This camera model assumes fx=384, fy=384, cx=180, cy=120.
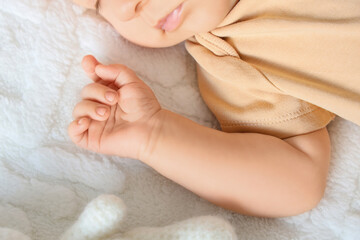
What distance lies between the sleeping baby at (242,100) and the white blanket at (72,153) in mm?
36

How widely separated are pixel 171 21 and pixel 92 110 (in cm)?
24

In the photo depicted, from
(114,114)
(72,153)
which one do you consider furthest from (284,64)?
(72,153)

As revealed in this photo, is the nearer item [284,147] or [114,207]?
→ [114,207]

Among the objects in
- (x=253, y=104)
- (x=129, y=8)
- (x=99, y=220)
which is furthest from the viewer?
(x=253, y=104)

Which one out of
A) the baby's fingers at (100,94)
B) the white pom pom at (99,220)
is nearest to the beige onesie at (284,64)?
the baby's fingers at (100,94)

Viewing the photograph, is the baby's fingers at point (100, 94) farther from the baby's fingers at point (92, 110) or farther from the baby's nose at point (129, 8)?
the baby's nose at point (129, 8)

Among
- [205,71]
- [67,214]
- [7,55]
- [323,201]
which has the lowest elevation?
[323,201]

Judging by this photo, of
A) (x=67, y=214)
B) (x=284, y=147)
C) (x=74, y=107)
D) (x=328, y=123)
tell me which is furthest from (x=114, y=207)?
(x=328, y=123)

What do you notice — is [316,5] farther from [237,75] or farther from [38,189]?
[38,189]

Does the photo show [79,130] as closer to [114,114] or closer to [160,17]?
[114,114]

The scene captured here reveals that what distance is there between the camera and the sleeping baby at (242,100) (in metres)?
0.76

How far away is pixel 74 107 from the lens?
0.80 m

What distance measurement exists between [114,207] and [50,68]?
0.38m

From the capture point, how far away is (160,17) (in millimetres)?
763
